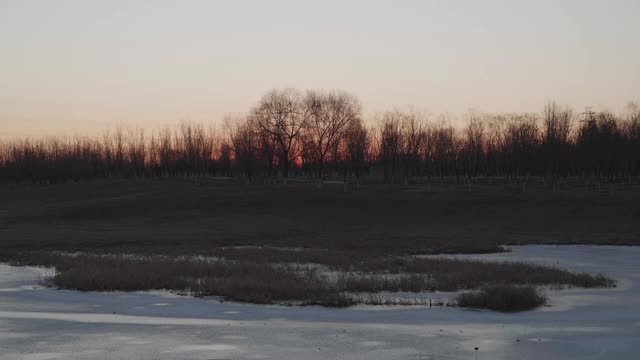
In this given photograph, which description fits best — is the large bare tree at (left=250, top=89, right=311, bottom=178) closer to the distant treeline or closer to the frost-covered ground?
the distant treeline

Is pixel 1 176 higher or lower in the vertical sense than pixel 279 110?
lower

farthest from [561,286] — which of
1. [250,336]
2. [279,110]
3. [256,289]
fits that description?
[279,110]

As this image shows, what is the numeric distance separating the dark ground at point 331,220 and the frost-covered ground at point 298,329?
14021mm

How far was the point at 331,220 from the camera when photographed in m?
54.9

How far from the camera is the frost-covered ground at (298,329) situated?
13.0 meters

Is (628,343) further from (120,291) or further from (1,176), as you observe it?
(1,176)

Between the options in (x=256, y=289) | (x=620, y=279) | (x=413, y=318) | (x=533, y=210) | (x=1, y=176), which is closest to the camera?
(x=413, y=318)

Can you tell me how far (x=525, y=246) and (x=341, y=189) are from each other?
131 feet

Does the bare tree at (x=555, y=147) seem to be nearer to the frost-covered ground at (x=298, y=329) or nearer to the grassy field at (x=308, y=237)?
the grassy field at (x=308, y=237)

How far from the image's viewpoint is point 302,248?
114ft

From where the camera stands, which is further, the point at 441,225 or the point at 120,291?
the point at 441,225

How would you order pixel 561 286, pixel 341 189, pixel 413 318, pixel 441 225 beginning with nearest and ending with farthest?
1. pixel 413 318
2. pixel 561 286
3. pixel 441 225
4. pixel 341 189

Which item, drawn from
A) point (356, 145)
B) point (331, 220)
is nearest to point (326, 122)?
point (356, 145)

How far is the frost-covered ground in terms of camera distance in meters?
13.0
